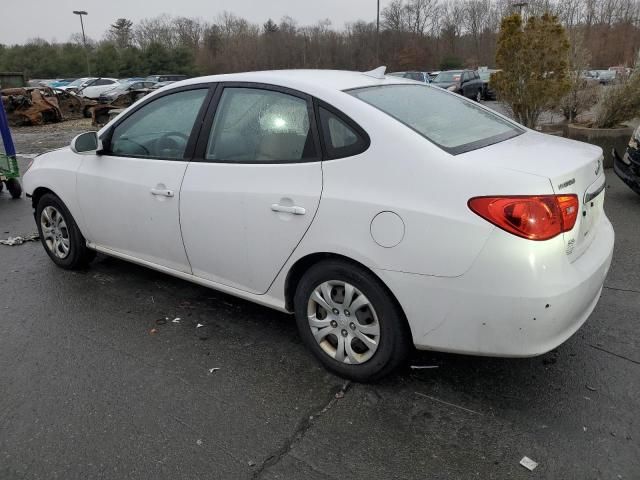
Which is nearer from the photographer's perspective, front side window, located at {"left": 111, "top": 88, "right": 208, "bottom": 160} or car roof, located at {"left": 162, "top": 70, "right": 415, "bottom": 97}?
car roof, located at {"left": 162, "top": 70, "right": 415, "bottom": 97}

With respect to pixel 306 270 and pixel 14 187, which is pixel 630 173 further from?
pixel 14 187

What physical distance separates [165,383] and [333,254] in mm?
1203

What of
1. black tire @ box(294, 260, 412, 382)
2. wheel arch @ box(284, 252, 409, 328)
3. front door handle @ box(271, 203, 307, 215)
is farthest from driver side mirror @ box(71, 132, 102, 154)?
black tire @ box(294, 260, 412, 382)

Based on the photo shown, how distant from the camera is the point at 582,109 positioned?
9805mm

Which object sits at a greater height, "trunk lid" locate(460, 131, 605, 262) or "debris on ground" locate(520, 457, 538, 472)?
"trunk lid" locate(460, 131, 605, 262)

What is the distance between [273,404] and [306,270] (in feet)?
2.41

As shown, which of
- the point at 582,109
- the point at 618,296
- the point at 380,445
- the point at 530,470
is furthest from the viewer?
the point at 582,109

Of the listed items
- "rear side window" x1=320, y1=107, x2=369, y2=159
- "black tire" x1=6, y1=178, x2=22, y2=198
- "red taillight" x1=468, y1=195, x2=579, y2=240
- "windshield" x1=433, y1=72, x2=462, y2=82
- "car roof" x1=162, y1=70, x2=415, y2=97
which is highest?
"car roof" x1=162, y1=70, x2=415, y2=97

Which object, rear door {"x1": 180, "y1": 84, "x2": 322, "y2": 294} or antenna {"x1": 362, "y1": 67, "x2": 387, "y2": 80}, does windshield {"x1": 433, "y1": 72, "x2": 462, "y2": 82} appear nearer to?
antenna {"x1": 362, "y1": 67, "x2": 387, "y2": 80}

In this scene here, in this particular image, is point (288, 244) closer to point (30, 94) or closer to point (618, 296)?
point (618, 296)

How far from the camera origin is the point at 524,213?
7.65 feet

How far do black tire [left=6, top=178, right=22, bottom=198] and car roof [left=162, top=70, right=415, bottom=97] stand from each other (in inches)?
204

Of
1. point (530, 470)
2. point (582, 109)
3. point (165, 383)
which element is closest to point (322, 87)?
point (165, 383)

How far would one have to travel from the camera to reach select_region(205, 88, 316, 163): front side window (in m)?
2.99
